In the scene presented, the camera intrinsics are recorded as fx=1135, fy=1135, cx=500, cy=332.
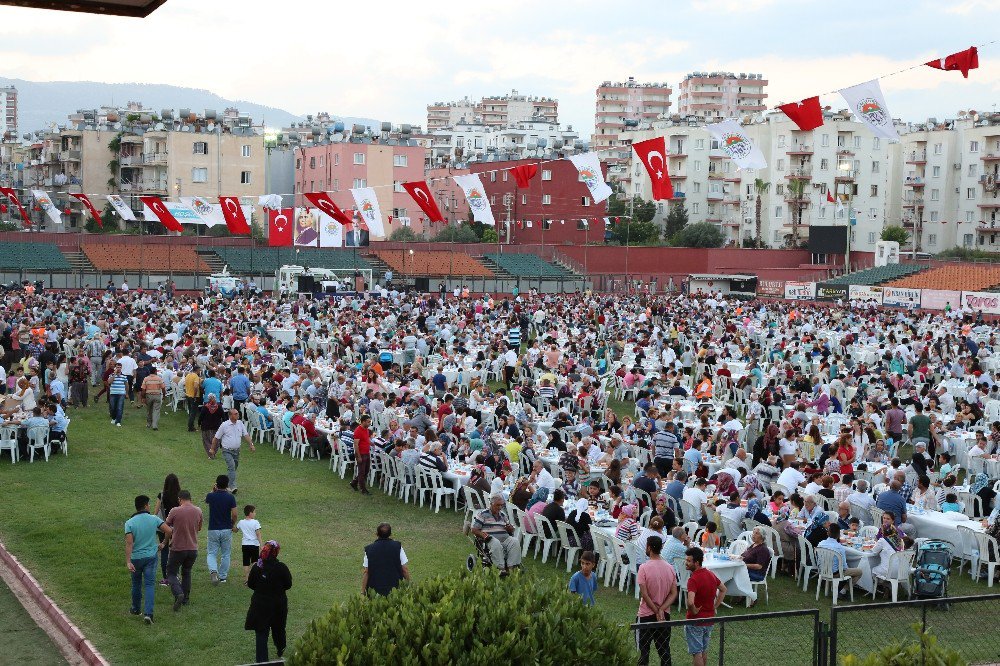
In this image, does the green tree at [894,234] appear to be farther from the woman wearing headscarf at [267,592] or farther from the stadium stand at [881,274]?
the woman wearing headscarf at [267,592]

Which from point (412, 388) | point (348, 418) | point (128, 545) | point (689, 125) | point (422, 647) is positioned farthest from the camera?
point (689, 125)

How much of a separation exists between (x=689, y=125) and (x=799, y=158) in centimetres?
1366

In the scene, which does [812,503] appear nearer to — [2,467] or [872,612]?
[872,612]

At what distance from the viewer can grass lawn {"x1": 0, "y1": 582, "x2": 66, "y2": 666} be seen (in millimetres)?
10602

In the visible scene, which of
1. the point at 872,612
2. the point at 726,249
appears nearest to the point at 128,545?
the point at 872,612

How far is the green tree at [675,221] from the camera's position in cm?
9425

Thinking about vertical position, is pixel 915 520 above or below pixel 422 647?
below

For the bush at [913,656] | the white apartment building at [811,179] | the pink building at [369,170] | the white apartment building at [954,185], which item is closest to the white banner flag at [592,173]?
the bush at [913,656]

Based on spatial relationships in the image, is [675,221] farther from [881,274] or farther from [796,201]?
[881,274]

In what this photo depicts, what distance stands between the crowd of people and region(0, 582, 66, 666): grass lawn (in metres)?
1.01

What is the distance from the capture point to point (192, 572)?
1313cm

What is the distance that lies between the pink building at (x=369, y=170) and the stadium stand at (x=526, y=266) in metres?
15.6

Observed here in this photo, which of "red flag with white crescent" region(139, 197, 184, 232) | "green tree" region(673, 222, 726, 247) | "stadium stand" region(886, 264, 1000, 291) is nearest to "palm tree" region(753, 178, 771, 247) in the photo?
"green tree" region(673, 222, 726, 247)

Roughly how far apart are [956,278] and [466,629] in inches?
2268
